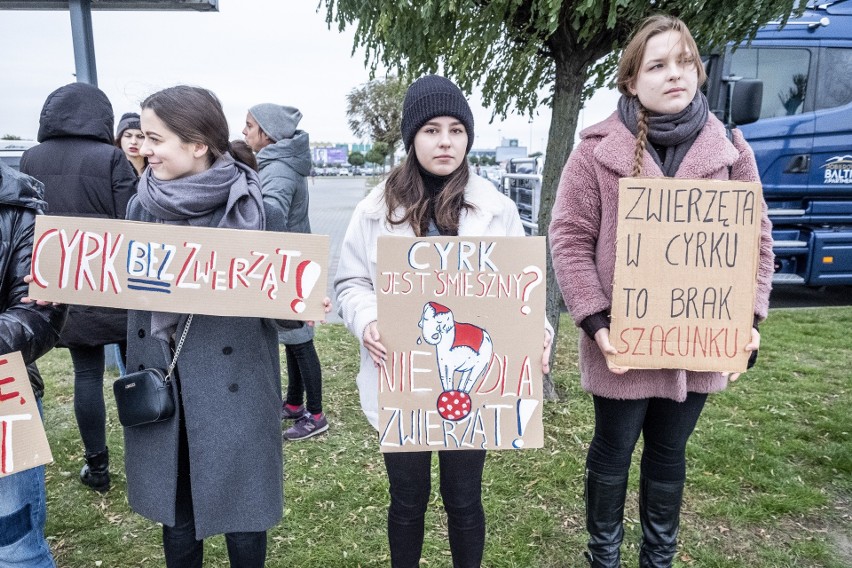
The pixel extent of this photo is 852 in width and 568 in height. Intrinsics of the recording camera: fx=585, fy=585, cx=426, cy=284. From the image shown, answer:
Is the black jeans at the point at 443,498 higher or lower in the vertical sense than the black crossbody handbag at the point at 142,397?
lower

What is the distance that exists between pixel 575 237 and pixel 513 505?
1574 millimetres

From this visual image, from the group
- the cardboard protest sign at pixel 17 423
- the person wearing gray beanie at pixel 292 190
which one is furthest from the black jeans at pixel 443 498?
the person wearing gray beanie at pixel 292 190

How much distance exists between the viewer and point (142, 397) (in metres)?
1.73

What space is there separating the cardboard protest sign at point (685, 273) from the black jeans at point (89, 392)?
8.27 ft

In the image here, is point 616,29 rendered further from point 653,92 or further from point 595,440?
point 595,440

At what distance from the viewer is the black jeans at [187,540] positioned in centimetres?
189

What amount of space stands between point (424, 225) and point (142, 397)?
3.30 feet

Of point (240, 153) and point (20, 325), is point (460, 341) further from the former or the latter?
point (20, 325)

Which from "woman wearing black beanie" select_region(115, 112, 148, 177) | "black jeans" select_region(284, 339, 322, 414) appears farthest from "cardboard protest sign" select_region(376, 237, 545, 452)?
"woman wearing black beanie" select_region(115, 112, 148, 177)

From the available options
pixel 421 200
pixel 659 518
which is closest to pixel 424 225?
pixel 421 200

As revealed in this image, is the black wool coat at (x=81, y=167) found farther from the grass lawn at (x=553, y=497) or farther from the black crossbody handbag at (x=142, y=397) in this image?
the black crossbody handbag at (x=142, y=397)

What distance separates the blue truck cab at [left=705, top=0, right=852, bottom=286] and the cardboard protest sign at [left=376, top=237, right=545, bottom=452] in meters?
5.77

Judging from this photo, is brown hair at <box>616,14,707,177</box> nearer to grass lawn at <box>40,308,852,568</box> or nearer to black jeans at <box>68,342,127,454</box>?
grass lawn at <box>40,308,852,568</box>

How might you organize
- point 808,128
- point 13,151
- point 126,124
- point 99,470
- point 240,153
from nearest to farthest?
1. point 240,153
2. point 99,470
3. point 126,124
4. point 808,128
5. point 13,151
